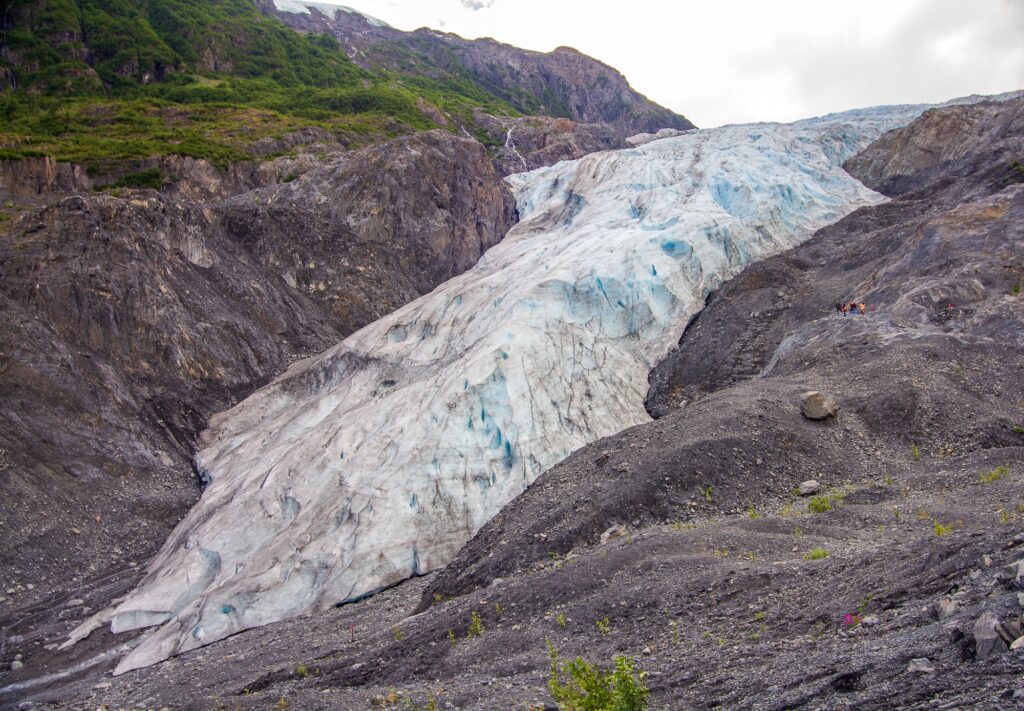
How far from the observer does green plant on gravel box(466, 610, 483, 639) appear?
38.7 feet

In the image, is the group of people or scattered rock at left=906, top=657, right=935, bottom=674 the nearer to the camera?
scattered rock at left=906, top=657, right=935, bottom=674

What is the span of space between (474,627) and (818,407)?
392 inches

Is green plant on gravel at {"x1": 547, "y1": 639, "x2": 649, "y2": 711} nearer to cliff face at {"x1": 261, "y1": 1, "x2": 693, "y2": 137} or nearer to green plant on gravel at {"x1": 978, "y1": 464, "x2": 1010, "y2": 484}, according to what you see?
green plant on gravel at {"x1": 978, "y1": 464, "x2": 1010, "y2": 484}

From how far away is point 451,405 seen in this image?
22.0 m

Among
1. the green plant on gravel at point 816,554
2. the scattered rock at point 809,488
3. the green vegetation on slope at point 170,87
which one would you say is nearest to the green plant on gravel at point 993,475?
the scattered rock at point 809,488

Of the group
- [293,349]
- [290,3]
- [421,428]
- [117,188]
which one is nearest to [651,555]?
[421,428]

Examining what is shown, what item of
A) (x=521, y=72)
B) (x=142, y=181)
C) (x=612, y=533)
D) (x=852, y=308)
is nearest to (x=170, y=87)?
(x=142, y=181)

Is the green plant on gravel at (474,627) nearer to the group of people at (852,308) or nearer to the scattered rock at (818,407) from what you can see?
the scattered rock at (818,407)

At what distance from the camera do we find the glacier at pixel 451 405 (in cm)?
1839

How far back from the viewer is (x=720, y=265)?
30.8 m

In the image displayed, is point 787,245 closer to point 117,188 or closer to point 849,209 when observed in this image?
point 849,209

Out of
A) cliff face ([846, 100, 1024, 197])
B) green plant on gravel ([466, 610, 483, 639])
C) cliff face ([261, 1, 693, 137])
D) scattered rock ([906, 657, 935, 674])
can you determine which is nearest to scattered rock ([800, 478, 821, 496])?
green plant on gravel ([466, 610, 483, 639])

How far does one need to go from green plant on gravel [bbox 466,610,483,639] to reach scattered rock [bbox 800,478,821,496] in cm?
733

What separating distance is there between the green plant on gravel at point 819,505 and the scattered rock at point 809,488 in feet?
3.13
